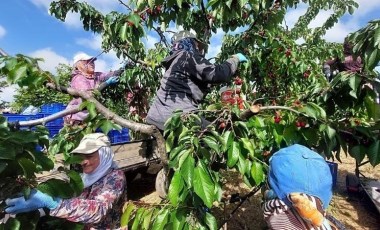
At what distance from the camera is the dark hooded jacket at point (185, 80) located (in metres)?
2.40

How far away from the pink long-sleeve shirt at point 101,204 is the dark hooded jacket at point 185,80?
579 mm

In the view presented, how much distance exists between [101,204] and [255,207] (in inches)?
117

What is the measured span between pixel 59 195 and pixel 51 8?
14.5 ft

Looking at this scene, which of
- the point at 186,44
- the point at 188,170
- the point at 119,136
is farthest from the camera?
the point at 119,136

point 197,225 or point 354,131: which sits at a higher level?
point 354,131

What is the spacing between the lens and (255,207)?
15.1ft

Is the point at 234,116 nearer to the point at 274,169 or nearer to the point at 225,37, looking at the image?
the point at 274,169

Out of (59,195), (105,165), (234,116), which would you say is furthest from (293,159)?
(105,165)

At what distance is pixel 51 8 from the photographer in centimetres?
477

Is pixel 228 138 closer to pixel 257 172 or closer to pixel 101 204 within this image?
pixel 257 172

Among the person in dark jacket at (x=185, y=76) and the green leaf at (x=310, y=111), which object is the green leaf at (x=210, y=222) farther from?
the person in dark jacket at (x=185, y=76)

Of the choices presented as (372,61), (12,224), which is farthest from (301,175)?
(12,224)

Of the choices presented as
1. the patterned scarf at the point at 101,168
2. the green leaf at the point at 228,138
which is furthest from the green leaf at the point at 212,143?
the patterned scarf at the point at 101,168

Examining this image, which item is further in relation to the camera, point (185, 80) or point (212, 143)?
point (185, 80)
